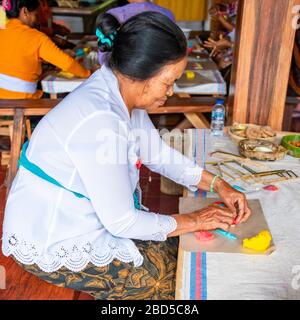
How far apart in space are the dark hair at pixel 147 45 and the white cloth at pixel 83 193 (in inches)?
3.4

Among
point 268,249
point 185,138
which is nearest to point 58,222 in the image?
point 268,249

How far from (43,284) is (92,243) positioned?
0.22 metres

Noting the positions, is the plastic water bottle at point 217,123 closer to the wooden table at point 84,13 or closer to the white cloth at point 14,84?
the white cloth at point 14,84

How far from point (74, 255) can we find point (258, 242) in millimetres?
528

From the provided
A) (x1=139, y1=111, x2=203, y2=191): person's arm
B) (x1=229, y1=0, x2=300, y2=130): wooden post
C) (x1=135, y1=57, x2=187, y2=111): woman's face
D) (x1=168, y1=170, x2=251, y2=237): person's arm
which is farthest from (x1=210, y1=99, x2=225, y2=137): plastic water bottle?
(x1=135, y1=57, x2=187, y2=111): woman's face

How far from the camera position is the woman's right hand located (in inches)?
48.0

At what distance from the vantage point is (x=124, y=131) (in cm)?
118

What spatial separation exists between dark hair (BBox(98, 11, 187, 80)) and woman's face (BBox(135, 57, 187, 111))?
0.02m

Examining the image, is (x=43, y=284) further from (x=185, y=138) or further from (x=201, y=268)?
(x=185, y=138)

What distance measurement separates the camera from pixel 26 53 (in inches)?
106

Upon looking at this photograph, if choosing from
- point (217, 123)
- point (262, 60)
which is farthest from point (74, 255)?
point (262, 60)

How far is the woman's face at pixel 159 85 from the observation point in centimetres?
118

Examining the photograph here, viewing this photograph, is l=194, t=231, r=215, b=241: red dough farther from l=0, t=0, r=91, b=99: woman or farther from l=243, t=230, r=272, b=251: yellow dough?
l=0, t=0, r=91, b=99: woman

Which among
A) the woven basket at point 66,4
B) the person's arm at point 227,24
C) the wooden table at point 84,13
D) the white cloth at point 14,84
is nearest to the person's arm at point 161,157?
the white cloth at point 14,84
